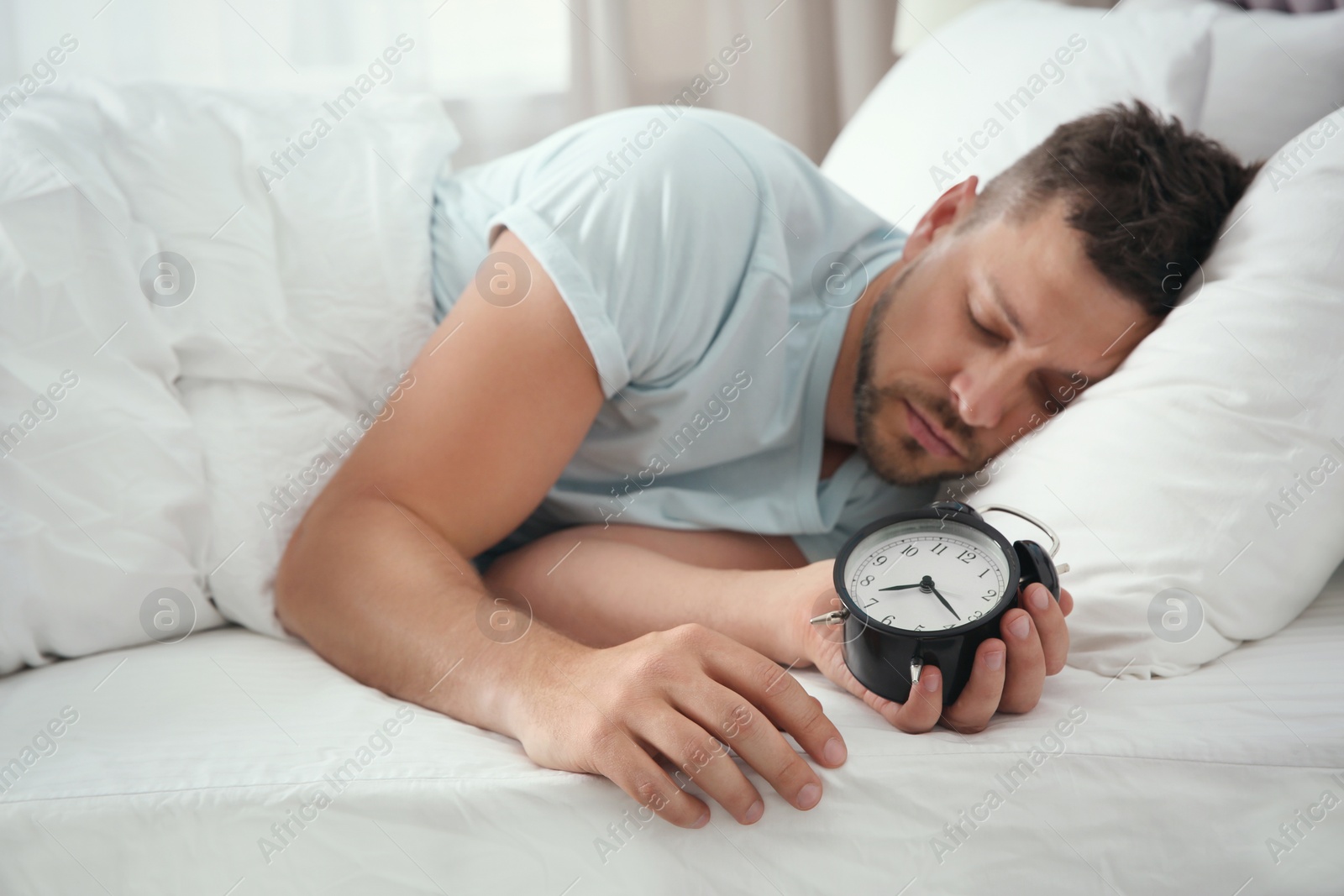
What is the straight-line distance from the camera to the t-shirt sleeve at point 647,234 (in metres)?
0.89

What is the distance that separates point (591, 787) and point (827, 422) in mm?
593

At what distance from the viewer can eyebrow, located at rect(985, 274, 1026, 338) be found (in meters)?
0.94

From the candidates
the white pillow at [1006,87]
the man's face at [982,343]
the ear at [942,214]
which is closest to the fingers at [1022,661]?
the man's face at [982,343]

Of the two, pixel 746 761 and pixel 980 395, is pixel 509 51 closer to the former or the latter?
pixel 980 395

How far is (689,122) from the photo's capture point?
100cm

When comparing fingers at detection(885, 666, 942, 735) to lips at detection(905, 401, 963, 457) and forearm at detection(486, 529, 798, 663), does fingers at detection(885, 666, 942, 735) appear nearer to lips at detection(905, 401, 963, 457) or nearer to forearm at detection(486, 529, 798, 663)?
forearm at detection(486, 529, 798, 663)

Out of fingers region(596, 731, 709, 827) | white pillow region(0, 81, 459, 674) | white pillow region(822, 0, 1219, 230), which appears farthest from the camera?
white pillow region(822, 0, 1219, 230)

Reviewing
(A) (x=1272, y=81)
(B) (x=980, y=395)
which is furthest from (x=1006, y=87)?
(B) (x=980, y=395)

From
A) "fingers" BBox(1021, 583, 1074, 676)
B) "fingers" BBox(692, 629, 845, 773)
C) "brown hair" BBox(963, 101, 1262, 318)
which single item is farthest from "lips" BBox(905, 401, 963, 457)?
"fingers" BBox(692, 629, 845, 773)

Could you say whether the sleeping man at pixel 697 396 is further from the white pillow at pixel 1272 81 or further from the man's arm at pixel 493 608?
the white pillow at pixel 1272 81

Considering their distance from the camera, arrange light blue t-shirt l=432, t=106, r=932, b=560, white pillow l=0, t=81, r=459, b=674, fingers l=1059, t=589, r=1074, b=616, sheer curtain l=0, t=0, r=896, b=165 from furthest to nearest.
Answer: sheer curtain l=0, t=0, r=896, b=165, light blue t-shirt l=432, t=106, r=932, b=560, white pillow l=0, t=81, r=459, b=674, fingers l=1059, t=589, r=1074, b=616

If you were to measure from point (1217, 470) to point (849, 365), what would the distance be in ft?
1.29

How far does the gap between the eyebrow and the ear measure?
156 mm

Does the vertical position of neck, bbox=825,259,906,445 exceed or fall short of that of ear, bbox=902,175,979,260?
it falls short
